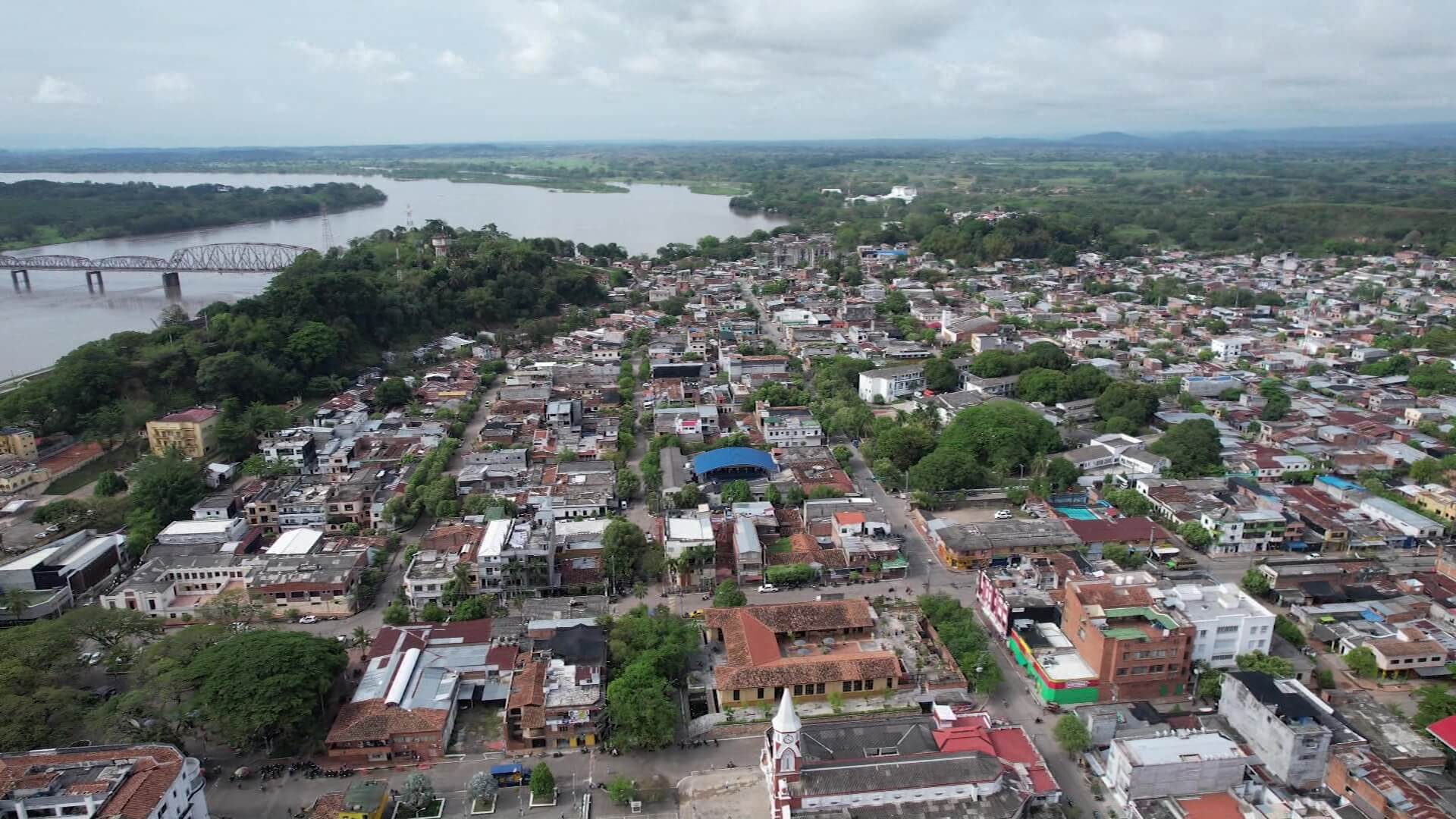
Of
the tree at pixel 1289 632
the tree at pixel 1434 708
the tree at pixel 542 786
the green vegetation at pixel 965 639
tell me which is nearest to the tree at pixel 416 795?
the tree at pixel 542 786

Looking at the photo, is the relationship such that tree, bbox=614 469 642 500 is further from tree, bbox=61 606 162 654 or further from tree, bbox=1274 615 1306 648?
tree, bbox=1274 615 1306 648

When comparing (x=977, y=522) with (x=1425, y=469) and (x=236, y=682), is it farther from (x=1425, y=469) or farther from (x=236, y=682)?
(x=236, y=682)

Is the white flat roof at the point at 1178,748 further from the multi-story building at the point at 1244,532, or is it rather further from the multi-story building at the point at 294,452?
the multi-story building at the point at 294,452

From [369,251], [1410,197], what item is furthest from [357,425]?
[1410,197]

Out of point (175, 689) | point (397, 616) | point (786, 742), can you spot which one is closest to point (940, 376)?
point (397, 616)

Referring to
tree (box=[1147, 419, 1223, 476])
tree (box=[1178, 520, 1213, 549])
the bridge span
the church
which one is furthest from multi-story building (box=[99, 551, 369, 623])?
the bridge span

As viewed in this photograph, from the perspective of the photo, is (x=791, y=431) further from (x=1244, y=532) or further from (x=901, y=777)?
(x=901, y=777)
